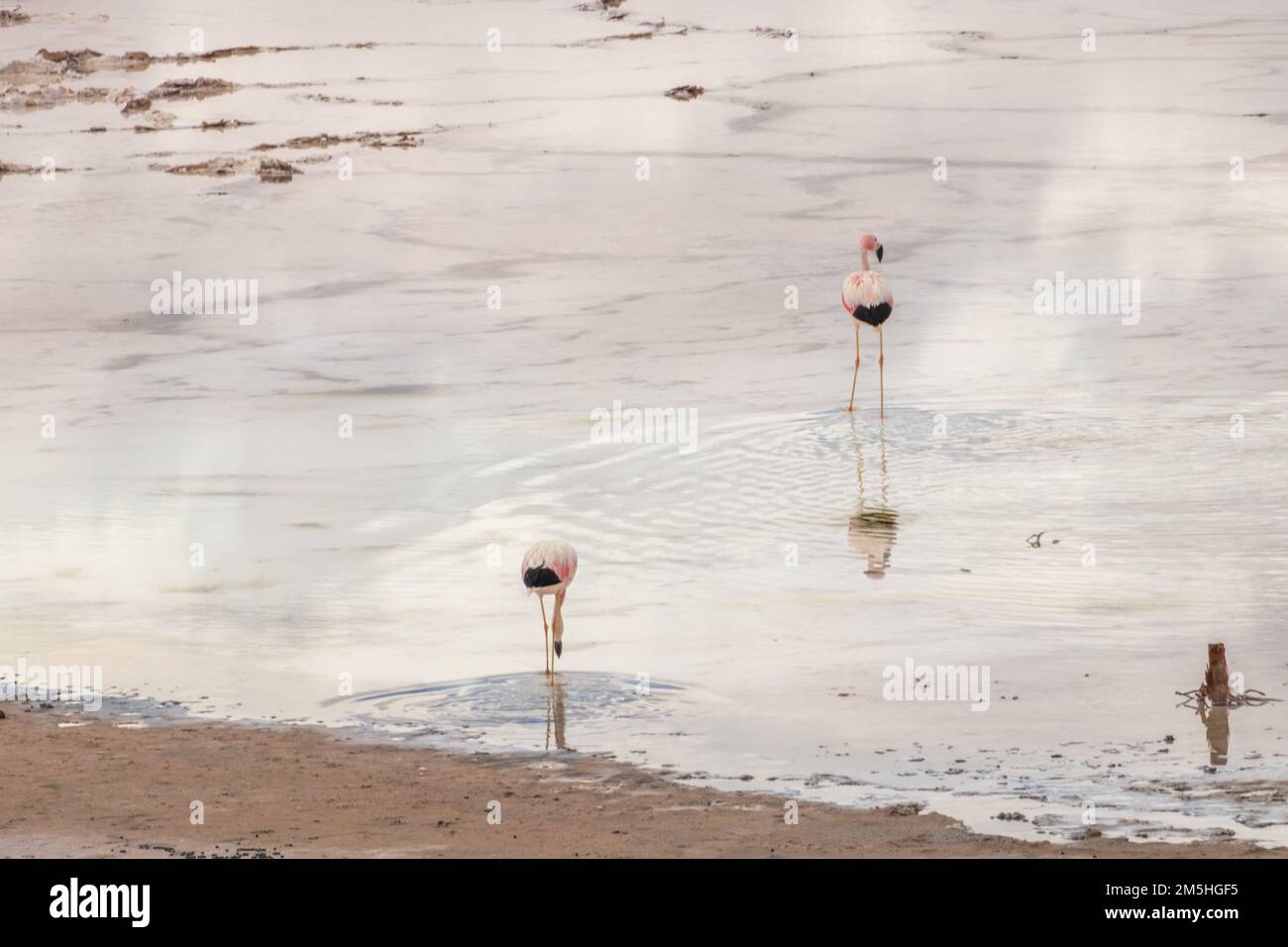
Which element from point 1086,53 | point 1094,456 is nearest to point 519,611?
point 1094,456

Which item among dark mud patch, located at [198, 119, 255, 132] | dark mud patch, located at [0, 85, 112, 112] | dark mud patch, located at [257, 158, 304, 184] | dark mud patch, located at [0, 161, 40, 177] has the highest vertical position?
dark mud patch, located at [0, 85, 112, 112]

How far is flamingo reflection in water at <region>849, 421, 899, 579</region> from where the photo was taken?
12.8m

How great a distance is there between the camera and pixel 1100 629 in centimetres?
1099

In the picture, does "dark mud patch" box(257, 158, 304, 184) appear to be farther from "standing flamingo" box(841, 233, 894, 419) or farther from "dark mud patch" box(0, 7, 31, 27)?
"dark mud patch" box(0, 7, 31, 27)

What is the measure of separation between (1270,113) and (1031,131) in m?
4.18

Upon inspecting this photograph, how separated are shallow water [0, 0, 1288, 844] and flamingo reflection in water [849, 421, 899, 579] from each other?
0.06 meters

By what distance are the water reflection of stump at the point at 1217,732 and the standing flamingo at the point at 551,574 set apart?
3.22m

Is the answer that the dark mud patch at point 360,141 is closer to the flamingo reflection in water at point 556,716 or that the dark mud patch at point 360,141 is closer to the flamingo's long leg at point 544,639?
the flamingo's long leg at point 544,639

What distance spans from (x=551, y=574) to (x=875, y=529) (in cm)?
361

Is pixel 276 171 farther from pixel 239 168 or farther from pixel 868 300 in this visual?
pixel 868 300

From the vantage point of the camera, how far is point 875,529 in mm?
13602

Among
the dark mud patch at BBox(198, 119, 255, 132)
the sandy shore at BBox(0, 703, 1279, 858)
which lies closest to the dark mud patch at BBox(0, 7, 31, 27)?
the dark mud patch at BBox(198, 119, 255, 132)

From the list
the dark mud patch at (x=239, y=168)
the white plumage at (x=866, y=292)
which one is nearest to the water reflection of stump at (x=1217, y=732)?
the white plumage at (x=866, y=292)
